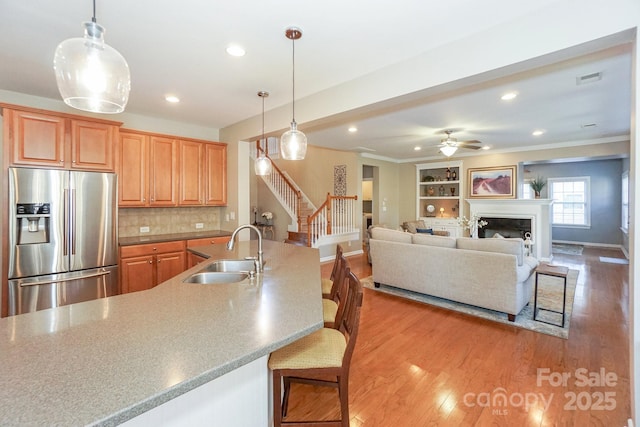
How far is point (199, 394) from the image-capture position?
1.11 meters

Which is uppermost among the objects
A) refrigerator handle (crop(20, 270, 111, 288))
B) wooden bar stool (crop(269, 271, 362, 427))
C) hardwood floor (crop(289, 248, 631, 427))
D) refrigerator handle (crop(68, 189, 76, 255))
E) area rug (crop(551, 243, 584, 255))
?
refrigerator handle (crop(68, 189, 76, 255))

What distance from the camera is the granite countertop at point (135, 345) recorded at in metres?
0.77

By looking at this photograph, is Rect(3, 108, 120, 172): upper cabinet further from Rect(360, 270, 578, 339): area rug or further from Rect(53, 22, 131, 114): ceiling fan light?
Rect(360, 270, 578, 339): area rug

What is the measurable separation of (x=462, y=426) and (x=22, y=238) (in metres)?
4.12

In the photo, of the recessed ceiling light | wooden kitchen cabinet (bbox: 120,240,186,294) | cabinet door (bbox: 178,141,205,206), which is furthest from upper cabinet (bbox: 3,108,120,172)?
the recessed ceiling light

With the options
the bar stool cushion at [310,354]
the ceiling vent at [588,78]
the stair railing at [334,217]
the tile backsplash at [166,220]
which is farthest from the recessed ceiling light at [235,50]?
the stair railing at [334,217]

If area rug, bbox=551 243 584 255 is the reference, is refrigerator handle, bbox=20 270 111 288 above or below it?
above

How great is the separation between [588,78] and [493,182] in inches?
181

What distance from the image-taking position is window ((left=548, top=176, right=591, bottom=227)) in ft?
27.0

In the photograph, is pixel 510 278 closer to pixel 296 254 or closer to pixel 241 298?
pixel 296 254

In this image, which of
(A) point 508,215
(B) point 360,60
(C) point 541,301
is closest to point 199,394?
(B) point 360,60

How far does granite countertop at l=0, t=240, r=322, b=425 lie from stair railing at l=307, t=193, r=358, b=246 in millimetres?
4685

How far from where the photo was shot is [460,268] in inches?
141

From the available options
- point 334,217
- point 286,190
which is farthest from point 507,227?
point 286,190
